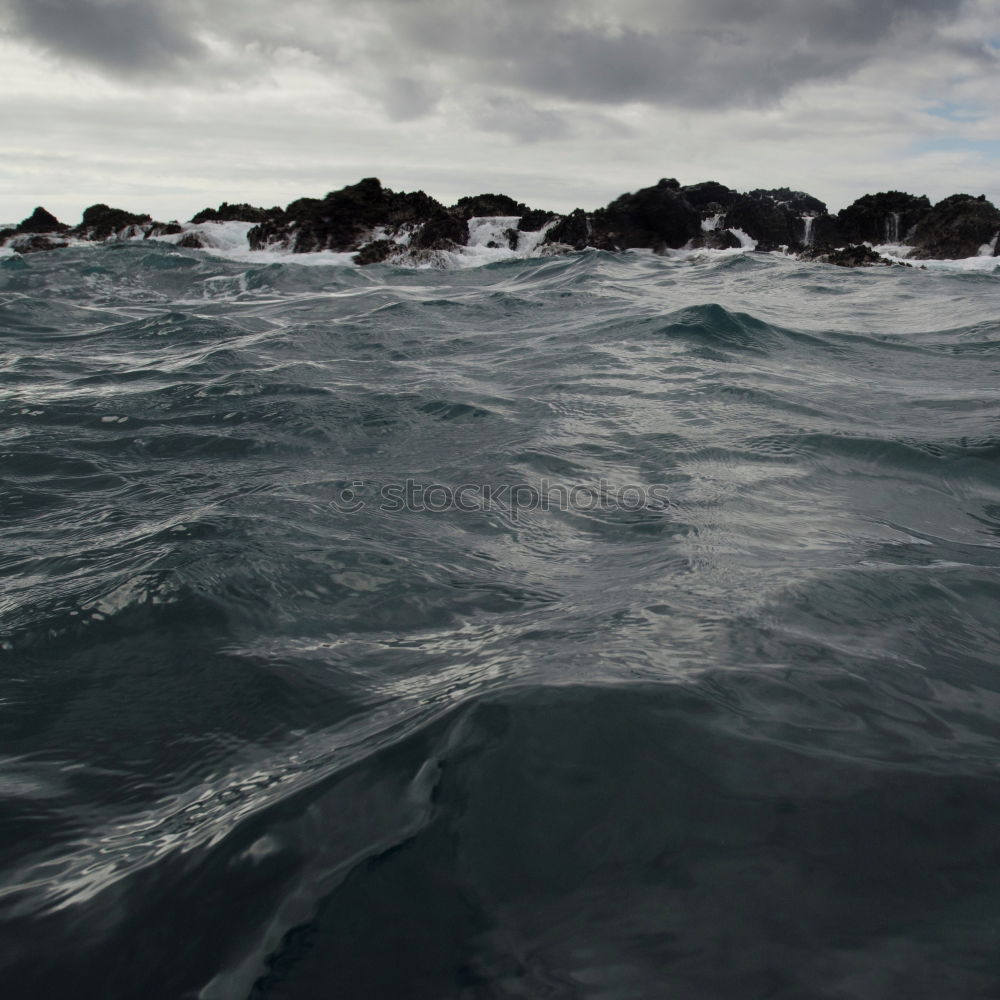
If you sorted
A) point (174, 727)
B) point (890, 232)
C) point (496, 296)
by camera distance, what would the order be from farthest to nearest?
point (890, 232)
point (496, 296)
point (174, 727)

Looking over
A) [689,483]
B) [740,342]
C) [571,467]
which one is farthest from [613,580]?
[740,342]

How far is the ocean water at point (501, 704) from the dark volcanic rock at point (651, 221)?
27000 mm

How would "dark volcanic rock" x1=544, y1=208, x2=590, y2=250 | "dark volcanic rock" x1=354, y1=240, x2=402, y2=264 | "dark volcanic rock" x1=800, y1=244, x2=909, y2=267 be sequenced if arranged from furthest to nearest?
"dark volcanic rock" x1=544, y1=208, x2=590, y2=250
"dark volcanic rock" x1=354, y1=240, x2=402, y2=264
"dark volcanic rock" x1=800, y1=244, x2=909, y2=267

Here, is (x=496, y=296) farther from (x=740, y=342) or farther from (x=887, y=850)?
(x=887, y=850)

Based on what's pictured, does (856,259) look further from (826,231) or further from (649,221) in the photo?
(826,231)

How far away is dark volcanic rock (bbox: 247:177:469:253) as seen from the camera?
26.7 metres

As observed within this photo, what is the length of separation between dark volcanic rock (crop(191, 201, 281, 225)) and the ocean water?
97.6 feet

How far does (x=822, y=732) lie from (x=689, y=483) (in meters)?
2.35

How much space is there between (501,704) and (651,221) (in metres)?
32.3

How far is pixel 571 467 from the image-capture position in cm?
450

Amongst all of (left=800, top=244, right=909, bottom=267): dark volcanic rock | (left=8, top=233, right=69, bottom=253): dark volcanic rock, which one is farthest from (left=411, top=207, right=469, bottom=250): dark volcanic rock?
(left=8, top=233, right=69, bottom=253): dark volcanic rock

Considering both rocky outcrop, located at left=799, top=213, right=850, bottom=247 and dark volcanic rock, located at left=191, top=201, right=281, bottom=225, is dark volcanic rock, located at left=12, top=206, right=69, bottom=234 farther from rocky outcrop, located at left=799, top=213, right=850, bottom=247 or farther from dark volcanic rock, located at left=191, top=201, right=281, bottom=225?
rocky outcrop, located at left=799, top=213, right=850, bottom=247

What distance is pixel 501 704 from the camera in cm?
194

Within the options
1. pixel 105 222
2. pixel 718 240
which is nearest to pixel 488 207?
pixel 718 240
